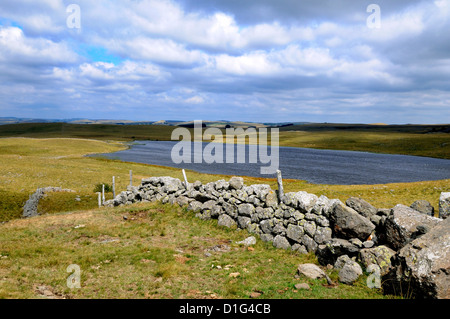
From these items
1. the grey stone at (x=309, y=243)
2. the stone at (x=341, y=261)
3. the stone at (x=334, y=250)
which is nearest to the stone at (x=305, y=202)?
the grey stone at (x=309, y=243)

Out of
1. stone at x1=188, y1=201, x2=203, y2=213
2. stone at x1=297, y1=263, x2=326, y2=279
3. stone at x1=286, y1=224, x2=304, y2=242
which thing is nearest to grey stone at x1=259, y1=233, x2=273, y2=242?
stone at x1=286, y1=224, x2=304, y2=242

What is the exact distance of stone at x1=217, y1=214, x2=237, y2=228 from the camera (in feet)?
59.6

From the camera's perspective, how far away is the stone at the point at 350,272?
1057 centimetres

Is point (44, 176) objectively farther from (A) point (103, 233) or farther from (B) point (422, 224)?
(B) point (422, 224)

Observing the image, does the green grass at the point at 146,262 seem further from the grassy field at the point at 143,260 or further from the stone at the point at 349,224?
the stone at the point at 349,224

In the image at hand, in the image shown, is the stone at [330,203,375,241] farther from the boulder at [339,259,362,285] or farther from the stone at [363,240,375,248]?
the boulder at [339,259,362,285]

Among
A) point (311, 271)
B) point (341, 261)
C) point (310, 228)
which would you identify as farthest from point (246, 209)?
point (341, 261)

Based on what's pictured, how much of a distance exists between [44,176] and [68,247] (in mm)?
38524

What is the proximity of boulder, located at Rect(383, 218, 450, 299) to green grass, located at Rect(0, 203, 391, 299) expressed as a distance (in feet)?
2.88

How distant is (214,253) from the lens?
563 inches

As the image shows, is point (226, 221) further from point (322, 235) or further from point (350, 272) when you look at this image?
point (350, 272)

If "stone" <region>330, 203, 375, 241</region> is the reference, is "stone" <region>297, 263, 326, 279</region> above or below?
below

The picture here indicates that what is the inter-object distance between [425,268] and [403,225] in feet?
8.93
